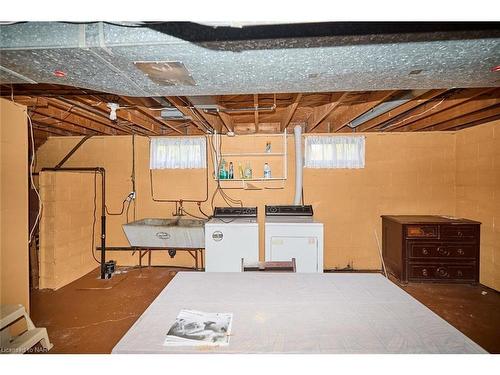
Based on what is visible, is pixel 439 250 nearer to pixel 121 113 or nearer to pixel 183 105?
pixel 183 105

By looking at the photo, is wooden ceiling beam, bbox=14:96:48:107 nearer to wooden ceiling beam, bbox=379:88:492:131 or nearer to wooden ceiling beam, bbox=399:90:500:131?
wooden ceiling beam, bbox=379:88:492:131

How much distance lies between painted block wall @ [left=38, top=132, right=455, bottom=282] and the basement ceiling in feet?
9.09

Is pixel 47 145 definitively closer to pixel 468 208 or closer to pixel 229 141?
pixel 229 141

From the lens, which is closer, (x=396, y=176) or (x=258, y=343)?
(x=258, y=343)

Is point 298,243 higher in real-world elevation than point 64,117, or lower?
lower

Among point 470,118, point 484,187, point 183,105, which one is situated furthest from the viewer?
point 484,187

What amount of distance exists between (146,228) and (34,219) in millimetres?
1272

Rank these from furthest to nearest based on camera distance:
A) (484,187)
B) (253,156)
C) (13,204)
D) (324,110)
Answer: (253,156), (484,187), (324,110), (13,204)

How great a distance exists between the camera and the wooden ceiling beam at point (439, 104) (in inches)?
93.8

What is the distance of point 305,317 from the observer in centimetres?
118

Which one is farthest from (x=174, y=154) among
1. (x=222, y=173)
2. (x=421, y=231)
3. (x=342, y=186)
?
(x=421, y=231)

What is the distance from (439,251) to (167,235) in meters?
3.72
